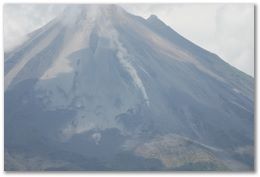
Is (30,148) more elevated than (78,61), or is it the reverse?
(78,61)

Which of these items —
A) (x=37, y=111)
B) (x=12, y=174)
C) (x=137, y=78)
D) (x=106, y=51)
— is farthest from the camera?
(x=106, y=51)

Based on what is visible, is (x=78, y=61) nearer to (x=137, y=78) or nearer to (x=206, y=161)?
(x=137, y=78)

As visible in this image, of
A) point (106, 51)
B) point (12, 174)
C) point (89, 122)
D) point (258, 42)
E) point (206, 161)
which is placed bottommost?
point (12, 174)

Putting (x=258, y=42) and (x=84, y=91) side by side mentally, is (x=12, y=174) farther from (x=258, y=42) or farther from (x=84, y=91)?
(x=258, y=42)

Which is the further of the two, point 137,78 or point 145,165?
point 137,78

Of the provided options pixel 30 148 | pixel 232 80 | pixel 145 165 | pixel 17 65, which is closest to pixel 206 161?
pixel 145 165

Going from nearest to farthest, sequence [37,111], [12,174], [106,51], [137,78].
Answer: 1. [12,174]
2. [37,111]
3. [137,78]
4. [106,51]
